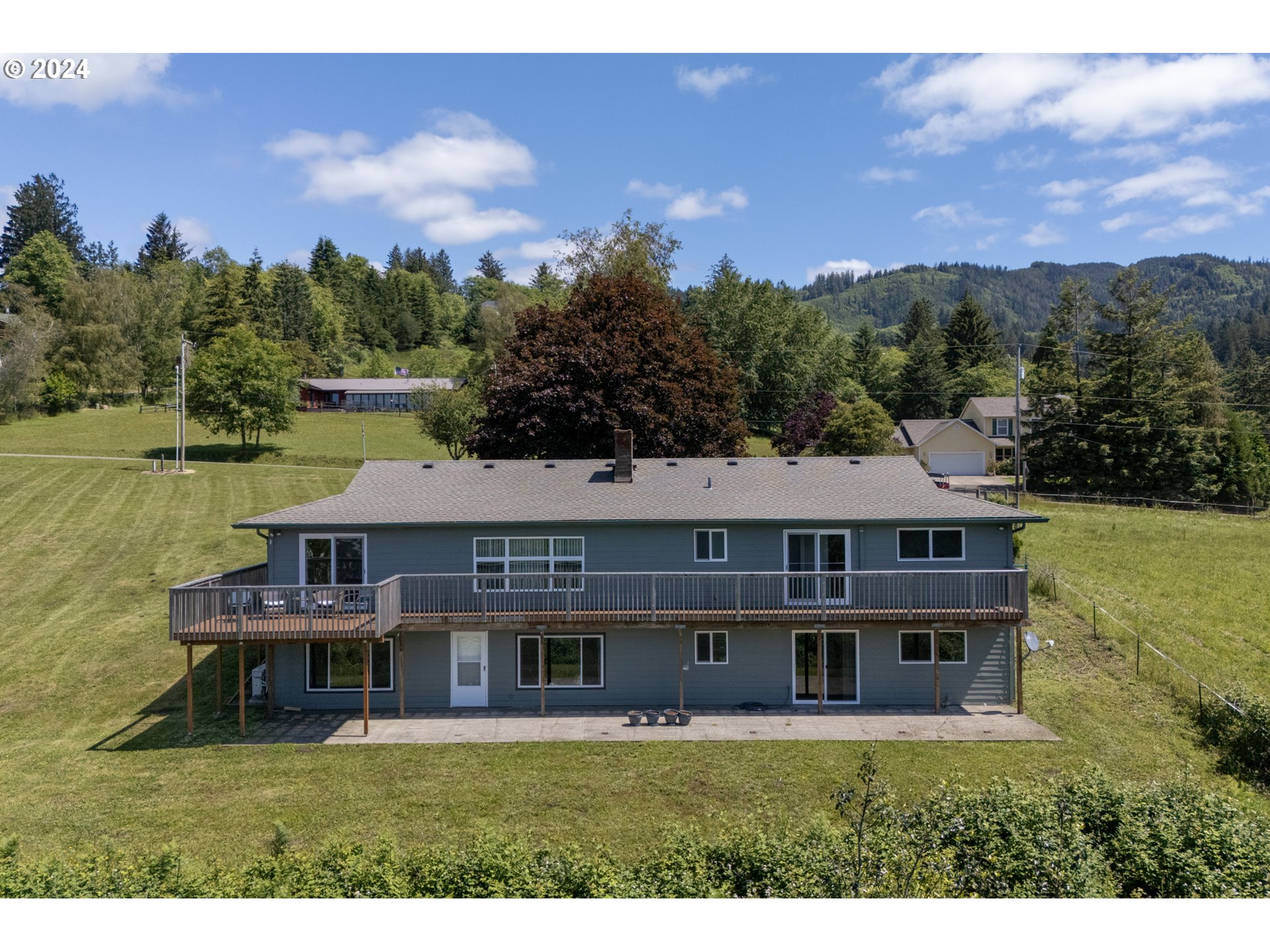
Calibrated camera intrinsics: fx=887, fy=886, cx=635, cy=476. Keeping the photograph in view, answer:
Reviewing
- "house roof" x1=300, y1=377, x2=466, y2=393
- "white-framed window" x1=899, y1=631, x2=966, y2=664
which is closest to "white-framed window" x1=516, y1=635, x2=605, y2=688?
"white-framed window" x1=899, y1=631, x2=966, y2=664

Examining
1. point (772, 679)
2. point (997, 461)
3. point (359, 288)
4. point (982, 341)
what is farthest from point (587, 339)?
point (359, 288)

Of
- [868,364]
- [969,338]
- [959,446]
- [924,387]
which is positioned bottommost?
[959,446]

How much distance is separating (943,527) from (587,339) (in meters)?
16.2

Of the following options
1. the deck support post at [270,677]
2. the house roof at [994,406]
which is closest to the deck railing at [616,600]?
the deck support post at [270,677]

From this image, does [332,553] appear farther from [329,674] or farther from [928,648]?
[928,648]

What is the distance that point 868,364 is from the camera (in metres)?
77.3

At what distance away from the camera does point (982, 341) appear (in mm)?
82562

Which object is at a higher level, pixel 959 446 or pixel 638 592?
pixel 959 446

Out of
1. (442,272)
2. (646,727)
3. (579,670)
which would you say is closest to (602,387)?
(579,670)

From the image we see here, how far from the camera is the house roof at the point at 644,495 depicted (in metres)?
19.2

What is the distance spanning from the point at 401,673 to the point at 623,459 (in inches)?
283

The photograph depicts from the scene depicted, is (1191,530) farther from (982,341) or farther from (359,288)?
(359,288)

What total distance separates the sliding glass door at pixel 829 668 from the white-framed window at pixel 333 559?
32.1 ft

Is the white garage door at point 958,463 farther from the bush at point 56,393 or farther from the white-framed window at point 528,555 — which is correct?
the bush at point 56,393
